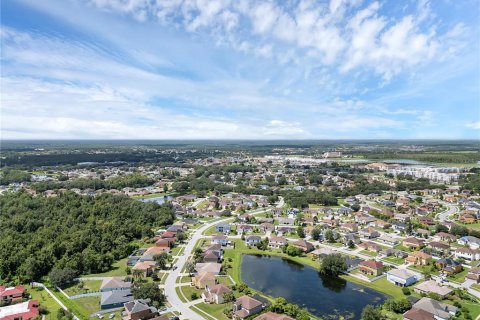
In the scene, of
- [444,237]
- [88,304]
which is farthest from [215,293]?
[444,237]

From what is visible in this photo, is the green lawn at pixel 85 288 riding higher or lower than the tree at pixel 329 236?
lower

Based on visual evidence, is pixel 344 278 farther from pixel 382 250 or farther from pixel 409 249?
pixel 409 249

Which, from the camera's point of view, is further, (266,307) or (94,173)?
(94,173)

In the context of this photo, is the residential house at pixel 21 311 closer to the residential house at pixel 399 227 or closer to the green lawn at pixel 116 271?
the green lawn at pixel 116 271

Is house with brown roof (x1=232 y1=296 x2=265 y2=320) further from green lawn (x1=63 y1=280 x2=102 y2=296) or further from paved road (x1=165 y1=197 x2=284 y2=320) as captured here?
green lawn (x1=63 y1=280 x2=102 y2=296)

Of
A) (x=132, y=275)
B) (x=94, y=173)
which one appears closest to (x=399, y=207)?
(x=132, y=275)

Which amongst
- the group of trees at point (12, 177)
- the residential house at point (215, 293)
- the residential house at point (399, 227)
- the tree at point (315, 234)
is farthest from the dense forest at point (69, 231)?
the group of trees at point (12, 177)

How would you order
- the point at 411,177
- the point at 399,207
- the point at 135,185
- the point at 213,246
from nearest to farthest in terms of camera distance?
1. the point at 213,246
2. the point at 399,207
3. the point at 135,185
4. the point at 411,177
